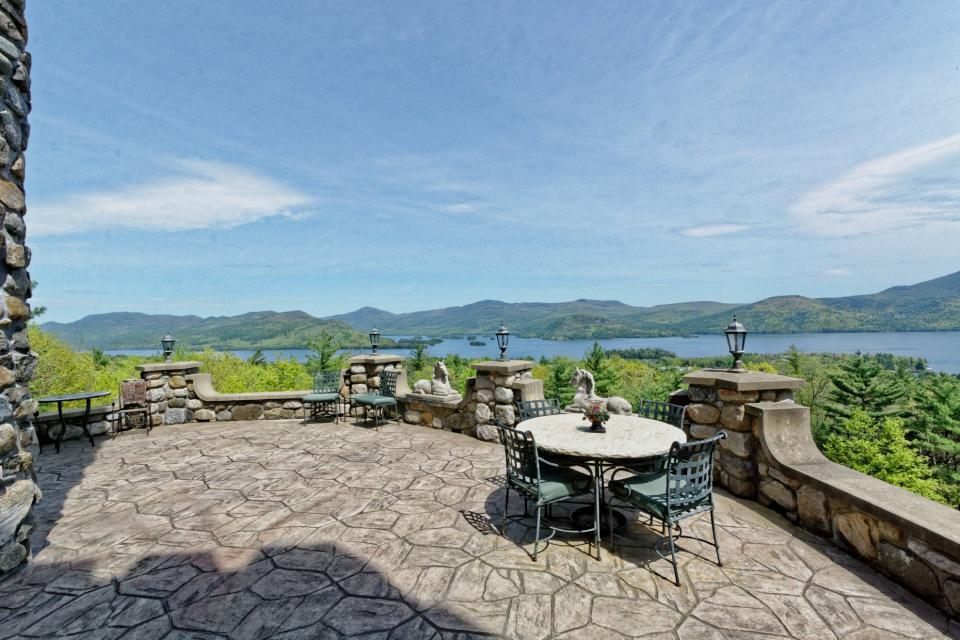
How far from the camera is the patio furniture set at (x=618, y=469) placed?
273cm

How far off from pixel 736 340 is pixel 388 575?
3.80 metres

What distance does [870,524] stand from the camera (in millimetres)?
2695

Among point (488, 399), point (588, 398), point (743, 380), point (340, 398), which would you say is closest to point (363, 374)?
point (340, 398)

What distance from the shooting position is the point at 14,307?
2.81m

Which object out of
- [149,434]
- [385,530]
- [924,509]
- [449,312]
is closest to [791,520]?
[924,509]

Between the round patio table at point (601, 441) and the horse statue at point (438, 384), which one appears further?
the horse statue at point (438, 384)

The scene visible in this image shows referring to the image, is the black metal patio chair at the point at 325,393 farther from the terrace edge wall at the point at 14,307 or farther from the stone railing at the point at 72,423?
the terrace edge wall at the point at 14,307

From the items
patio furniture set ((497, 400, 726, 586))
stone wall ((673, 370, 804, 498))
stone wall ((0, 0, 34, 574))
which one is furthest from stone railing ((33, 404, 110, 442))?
stone wall ((673, 370, 804, 498))

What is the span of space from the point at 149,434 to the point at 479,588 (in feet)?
22.1

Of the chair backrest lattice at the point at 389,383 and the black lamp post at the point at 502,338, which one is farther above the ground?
the black lamp post at the point at 502,338

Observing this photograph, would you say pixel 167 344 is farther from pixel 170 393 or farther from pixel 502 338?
pixel 502 338

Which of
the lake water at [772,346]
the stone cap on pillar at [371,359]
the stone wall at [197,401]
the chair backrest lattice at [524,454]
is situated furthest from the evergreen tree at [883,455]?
the lake water at [772,346]

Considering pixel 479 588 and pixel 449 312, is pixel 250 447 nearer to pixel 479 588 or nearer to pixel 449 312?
pixel 479 588

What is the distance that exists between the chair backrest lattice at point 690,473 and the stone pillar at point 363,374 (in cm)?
582
